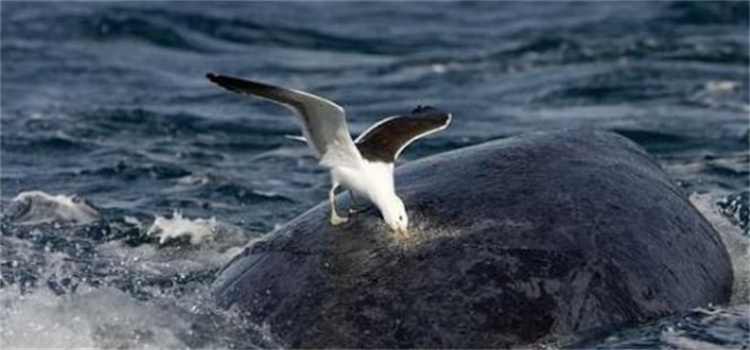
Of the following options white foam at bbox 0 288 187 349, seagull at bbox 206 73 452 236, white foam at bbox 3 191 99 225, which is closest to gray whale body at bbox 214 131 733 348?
seagull at bbox 206 73 452 236

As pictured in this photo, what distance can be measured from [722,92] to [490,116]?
2.98 metres

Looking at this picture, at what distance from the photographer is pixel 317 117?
366 inches

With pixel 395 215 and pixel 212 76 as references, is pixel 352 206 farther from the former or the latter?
pixel 212 76

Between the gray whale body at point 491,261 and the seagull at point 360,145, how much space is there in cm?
15

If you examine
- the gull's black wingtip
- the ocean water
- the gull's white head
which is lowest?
the ocean water

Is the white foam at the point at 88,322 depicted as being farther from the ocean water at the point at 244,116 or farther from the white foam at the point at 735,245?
the white foam at the point at 735,245

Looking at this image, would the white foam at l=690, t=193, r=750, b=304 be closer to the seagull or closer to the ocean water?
the ocean water

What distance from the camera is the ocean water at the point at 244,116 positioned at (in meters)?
9.65

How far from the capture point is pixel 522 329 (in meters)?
8.70

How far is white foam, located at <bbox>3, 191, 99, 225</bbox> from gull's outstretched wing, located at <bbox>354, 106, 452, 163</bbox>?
4.45m

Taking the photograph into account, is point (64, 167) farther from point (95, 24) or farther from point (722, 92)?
point (95, 24)

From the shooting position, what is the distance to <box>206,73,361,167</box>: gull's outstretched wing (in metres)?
8.88

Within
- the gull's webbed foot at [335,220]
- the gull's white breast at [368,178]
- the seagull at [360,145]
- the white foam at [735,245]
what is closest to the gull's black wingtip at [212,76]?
the seagull at [360,145]

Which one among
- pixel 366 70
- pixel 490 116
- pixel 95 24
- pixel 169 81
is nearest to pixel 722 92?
pixel 490 116
